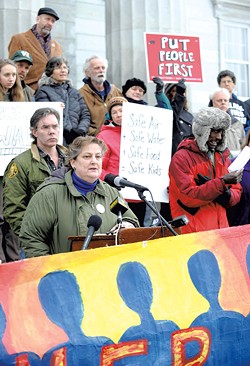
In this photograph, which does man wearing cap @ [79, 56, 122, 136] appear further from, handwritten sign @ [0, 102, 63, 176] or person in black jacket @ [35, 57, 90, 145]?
handwritten sign @ [0, 102, 63, 176]

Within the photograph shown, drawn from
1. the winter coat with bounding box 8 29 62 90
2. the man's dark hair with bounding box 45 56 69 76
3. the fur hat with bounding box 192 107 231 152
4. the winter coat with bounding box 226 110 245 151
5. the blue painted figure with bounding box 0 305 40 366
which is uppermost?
the winter coat with bounding box 8 29 62 90

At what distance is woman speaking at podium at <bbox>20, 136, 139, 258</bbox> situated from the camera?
6.52m

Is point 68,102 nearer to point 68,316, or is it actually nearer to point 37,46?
point 37,46

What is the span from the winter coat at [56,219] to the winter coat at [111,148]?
105 inches

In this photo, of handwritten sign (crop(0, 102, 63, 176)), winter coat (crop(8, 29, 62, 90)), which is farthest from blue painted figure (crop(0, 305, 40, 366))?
winter coat (crop(8, 29, 62, 90))

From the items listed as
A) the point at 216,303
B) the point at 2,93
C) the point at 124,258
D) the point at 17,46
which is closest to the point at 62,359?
the point at 124,258

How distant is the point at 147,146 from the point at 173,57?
2.31m

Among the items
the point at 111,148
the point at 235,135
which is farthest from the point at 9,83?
the point at 235,135

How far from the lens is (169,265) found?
5.72m

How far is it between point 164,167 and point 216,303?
3.89m

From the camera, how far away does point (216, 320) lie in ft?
18.8

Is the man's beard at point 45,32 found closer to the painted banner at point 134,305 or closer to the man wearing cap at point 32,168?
the man wearing cap at point 32,168

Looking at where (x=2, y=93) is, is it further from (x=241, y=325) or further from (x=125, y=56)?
(x=125, y=56)

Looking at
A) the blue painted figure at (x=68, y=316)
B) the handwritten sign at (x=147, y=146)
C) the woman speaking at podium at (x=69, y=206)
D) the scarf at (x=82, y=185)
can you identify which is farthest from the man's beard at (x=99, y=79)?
the blue painted figure at (x=68, y=316)
